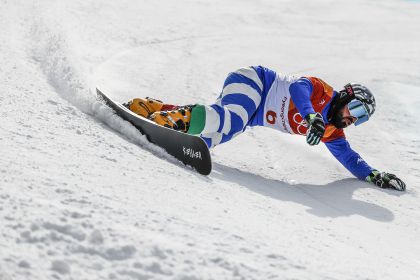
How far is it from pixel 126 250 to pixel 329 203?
2.46 metres

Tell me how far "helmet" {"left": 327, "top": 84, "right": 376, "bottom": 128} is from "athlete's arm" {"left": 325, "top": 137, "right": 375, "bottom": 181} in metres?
0.24

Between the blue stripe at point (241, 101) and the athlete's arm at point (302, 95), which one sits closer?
the athlete's arm at point (302, 95)

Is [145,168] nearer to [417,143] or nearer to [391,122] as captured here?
[417,143]

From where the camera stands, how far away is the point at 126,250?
211 cm

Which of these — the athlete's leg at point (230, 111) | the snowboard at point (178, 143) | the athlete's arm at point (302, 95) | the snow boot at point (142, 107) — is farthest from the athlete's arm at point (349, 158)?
the snowboard at point (178, 143)

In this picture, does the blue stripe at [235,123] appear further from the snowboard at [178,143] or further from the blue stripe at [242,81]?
the snowboard at [178,143]

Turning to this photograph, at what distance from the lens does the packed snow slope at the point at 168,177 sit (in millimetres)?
2139

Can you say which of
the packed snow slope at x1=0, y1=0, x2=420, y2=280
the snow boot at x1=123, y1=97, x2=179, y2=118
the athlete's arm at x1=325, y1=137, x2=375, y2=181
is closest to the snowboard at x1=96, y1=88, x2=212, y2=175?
the packed snow slope at x1=0, y1=0, x2=420, y2=280

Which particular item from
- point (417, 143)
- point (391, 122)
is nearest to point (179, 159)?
point (417, 143)

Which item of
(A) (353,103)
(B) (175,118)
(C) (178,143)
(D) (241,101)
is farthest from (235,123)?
(A) (353,103)

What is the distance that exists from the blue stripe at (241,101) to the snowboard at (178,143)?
0.87 m

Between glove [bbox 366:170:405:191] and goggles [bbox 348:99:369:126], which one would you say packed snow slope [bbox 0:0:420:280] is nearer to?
glove [bbox 366:170:405:191]

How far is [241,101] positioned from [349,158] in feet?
3.55

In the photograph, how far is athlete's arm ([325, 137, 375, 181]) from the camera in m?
4.98
